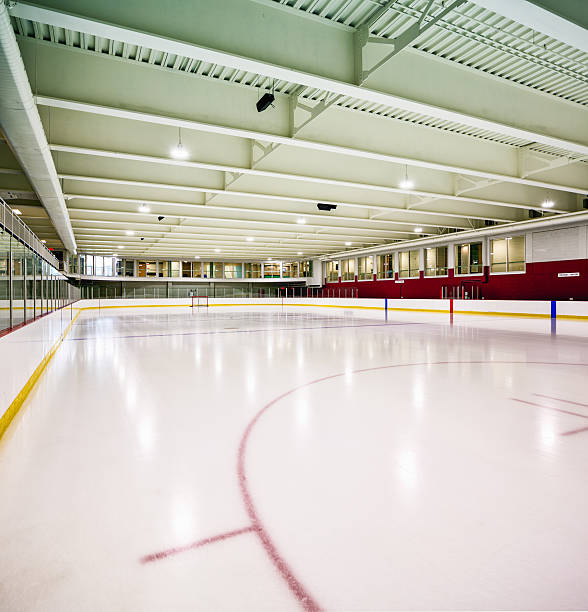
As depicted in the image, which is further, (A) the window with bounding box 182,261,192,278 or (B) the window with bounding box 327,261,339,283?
(A) the window with bounding box 182,261,192,278

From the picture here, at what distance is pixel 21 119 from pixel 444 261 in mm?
24760

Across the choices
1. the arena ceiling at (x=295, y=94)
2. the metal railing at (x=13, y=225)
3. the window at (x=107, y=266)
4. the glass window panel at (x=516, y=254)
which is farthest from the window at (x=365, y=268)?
the metal railing at (x=13, y=225)

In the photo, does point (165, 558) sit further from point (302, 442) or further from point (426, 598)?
point (302, 442)

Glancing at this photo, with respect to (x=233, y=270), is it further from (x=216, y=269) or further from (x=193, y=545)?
(x=193, y=545)

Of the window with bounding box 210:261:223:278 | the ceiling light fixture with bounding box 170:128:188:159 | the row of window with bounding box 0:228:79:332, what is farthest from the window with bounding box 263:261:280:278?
the row of window with bounding box 0:228:79:332

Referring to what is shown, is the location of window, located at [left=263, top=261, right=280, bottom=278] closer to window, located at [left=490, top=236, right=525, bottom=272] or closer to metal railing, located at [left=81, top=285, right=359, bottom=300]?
metal railing, located at [left=81, top=285, right=359, bottom=300]

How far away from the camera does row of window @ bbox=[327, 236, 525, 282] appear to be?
2111cm

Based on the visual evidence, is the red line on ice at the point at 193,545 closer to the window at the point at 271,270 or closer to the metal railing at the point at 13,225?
the metal railing at the point at 13,225

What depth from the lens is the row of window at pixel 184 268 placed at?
36.6 metres

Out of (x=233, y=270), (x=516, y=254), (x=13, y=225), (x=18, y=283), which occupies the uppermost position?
(x=233, y=270)

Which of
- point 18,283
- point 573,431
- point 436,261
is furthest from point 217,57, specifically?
point 436,261

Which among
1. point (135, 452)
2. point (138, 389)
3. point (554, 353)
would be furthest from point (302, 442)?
point (554, 353)

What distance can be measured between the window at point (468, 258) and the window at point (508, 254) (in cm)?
107

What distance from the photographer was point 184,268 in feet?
135
